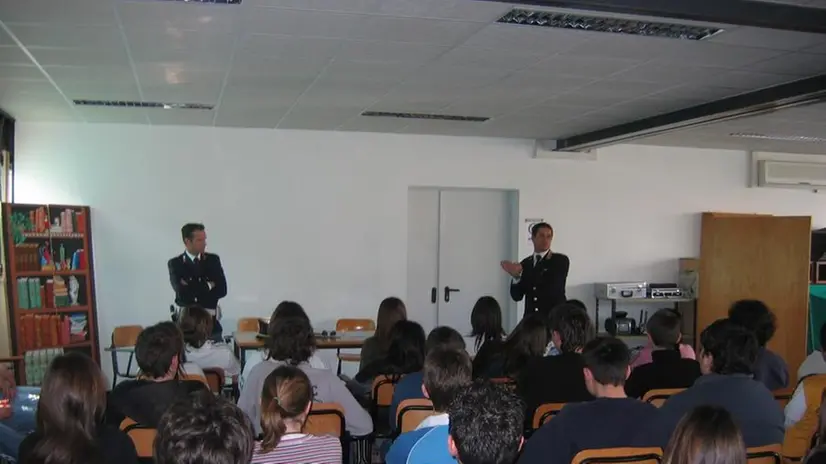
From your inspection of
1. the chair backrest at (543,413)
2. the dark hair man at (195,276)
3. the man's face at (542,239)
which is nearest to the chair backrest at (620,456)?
the chair backrest at (543,413)

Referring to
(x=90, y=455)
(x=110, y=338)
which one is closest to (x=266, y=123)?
(x=110, y=338)

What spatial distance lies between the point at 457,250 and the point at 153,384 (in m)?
5.76

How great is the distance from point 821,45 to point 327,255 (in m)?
5.27

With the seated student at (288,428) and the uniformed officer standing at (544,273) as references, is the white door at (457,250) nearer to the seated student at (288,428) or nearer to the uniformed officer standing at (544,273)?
the uniformed officer standing at (544,273)

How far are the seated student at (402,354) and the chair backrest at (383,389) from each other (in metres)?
0.04

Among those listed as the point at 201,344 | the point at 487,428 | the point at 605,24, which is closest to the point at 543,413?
the point at 487,428

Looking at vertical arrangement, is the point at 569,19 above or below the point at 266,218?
above

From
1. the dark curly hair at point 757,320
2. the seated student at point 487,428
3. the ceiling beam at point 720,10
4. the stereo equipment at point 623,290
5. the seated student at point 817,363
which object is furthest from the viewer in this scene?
the stereo equipment at point 623,290

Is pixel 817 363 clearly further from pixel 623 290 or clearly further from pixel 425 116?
pixel 623 290

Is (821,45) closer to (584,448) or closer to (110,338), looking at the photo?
(584,448)

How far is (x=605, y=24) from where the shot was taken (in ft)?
13.0

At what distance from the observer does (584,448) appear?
2766mm

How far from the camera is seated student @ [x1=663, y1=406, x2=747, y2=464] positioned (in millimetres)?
2105

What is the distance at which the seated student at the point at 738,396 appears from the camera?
3.23 metres
